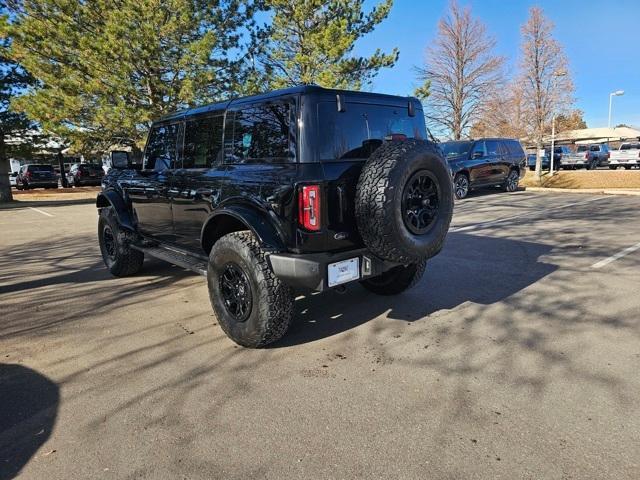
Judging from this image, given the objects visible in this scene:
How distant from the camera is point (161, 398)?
295 cm

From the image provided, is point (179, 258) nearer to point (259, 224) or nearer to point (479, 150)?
point (259, 224)

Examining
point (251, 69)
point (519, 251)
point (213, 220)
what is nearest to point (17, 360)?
point (213, 220)

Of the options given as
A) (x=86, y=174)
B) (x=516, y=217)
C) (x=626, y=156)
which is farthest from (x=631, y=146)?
(x=86, y=174)

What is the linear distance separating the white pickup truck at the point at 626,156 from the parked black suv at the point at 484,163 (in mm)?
17027

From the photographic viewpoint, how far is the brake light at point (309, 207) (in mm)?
3248

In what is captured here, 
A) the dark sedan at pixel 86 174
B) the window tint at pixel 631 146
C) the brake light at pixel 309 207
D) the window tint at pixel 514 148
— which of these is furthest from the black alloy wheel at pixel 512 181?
the dark sedan at pixel 86 174

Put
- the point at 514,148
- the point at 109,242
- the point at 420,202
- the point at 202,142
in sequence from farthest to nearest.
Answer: the point at 514,148
the point at 109,242
the point at 202,142
the point at 420,202

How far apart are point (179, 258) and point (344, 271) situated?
212cm

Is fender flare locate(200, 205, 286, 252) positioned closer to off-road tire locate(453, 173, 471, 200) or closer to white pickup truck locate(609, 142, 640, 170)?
off-road tire locate(453, 173, 471, 200)

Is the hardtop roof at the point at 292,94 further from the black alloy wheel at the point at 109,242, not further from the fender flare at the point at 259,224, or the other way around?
the black alloy wheel at the point at 109,242

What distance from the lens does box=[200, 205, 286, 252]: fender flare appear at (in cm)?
336

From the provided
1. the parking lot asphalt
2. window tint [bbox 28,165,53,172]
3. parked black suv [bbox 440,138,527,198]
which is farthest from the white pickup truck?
window tint [bbox 28,165,53,172]

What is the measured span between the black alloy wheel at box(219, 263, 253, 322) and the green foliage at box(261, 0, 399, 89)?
1482 centimetres

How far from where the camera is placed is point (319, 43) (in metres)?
17.5
